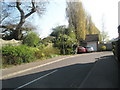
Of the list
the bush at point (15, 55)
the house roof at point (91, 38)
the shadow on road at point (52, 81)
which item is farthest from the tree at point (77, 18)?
the shadow on road at point (52, 81)

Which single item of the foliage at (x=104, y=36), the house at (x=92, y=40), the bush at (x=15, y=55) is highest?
the foliage at (x=104, y=36)

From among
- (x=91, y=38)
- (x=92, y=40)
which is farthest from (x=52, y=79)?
(x=91, y=38)

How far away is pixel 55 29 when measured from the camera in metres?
55.5

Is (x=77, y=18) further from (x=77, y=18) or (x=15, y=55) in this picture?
(x=15, y=55)

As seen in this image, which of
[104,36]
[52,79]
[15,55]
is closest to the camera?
[52,79]

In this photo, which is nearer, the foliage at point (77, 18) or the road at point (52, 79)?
the road at point (52, 79)

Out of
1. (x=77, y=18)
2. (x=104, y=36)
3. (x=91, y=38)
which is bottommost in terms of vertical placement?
(x=91, y=38)

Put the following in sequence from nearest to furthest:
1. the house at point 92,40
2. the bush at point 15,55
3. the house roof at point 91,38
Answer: the bush at point 15,55
the house at point 92,40
the house roof at point 91,38

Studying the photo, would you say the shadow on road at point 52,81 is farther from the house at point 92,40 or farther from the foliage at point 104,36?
the foliage at point 104,36

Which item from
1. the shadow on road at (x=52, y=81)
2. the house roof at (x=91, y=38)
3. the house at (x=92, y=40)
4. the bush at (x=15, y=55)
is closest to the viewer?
the shadow on road at (x=52, y=81)

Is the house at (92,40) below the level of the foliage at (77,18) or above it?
below

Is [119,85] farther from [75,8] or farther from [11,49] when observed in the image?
[75,8]

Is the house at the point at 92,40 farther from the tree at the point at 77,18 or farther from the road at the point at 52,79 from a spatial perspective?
the road at the point at 52,79

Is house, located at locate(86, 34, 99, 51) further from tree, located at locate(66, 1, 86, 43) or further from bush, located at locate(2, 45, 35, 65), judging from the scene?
bush, located at locate(2, 45, 35, 65)
